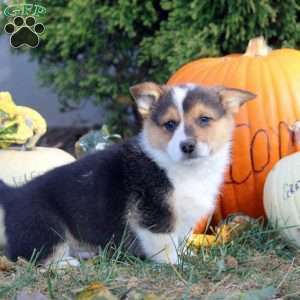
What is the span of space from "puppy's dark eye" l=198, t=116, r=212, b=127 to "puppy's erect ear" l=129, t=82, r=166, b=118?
313 mm

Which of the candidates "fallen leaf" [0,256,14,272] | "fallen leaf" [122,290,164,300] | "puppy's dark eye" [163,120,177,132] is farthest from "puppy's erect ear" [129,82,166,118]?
"fallen leaf" [122,290,164,300]

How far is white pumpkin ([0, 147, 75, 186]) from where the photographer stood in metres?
5.11

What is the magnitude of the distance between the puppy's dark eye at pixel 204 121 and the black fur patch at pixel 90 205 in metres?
0.36

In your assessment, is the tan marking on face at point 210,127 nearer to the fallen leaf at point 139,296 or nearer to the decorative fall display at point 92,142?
the fallen leaf at point 139,296

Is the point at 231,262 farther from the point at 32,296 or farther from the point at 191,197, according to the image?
the point at 32,296

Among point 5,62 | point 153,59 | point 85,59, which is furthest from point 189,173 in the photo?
point 5,62

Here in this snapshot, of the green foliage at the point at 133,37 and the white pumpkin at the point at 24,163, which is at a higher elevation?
the green foliage at the point at 133,37

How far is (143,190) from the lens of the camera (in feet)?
13.1

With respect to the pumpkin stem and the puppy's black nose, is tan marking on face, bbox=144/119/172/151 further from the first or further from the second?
the pumpkin stem

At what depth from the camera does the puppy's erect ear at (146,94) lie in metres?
4.07

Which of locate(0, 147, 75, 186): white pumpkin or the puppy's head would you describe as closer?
the puppy's head

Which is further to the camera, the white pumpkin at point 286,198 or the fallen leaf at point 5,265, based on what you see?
the white pumpkin at point 286,198

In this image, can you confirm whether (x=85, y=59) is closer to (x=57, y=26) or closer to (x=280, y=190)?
(x=57, y=26)
